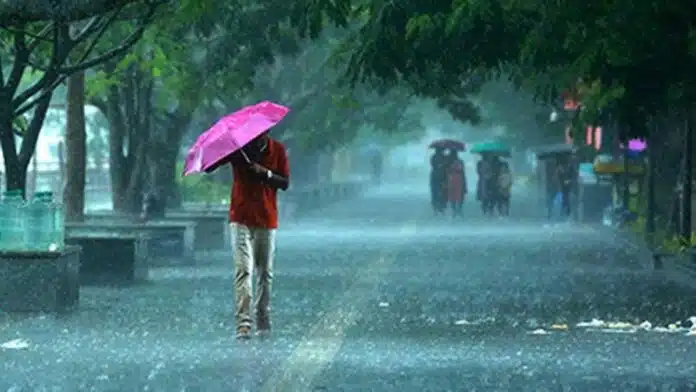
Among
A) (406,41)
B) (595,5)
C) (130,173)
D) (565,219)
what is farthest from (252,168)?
(565,219)

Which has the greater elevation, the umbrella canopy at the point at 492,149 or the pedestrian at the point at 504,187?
the umbrella canopy at the point at 492,149

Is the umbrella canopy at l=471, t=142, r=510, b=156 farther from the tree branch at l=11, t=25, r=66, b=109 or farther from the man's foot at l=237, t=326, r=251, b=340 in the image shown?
the man's foot at l=237, t=326, r=251, b=340

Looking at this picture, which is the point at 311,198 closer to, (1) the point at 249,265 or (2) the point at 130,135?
(2) the point at 130,135

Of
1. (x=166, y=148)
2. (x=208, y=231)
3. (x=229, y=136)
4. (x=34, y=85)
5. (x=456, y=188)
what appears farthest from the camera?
(x=456, y=188)

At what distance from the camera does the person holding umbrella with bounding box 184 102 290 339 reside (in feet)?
57.3

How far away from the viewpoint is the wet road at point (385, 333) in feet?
46.8

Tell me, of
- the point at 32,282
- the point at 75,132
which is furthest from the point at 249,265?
the point at 75,132

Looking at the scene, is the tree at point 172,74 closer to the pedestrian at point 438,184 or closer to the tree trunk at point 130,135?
the tree trunk at point 130,135

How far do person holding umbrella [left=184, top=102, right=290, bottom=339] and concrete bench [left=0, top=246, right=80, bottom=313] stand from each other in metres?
3.87

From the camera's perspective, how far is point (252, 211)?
1759 centimetres

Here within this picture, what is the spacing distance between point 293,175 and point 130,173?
32.9 m

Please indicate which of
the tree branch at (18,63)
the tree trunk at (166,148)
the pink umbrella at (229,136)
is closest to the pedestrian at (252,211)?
the pink umbrella at (229,136)

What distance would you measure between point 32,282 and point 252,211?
14.2 feet

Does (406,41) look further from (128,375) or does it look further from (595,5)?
(128,375)
